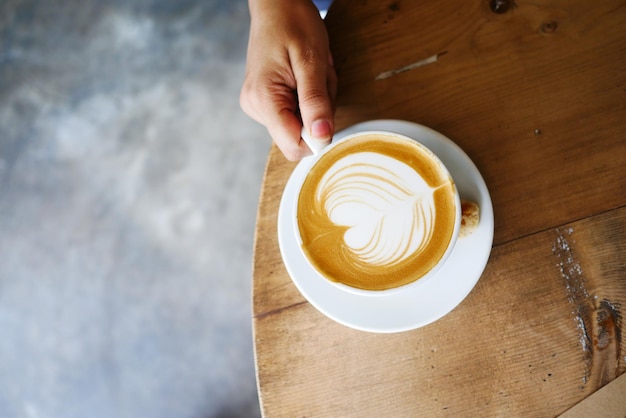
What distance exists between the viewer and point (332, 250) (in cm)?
90

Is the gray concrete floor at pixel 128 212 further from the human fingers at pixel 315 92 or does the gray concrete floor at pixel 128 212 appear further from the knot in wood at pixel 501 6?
the knot in wood at pixel 501 6

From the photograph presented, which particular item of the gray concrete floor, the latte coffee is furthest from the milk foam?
the gray concrete floor

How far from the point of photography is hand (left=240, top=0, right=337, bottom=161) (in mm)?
921

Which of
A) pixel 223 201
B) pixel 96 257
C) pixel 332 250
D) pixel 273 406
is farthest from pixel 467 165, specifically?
pixel 96 257

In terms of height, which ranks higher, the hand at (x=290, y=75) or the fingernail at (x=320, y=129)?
the hand at (x=290, y=75)

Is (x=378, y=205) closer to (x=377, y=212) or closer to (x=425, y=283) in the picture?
(x=377, y=212)

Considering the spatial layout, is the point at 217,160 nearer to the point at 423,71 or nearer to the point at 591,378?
the point at 423,71

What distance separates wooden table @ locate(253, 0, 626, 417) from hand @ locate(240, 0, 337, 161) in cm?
8

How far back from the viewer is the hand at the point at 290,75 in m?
0.92

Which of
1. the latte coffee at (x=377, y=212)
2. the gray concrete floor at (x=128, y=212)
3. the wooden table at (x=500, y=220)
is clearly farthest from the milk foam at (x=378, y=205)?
the gray concrete floor at (x=128, y=212)

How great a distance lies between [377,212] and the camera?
89cm

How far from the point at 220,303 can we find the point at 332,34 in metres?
1.17

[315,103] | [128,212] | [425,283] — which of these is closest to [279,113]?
[315,103]

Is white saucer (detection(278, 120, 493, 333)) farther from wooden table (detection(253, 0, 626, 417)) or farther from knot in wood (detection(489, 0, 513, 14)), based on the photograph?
knot in wood (detection(489, 0, 513, 14))
